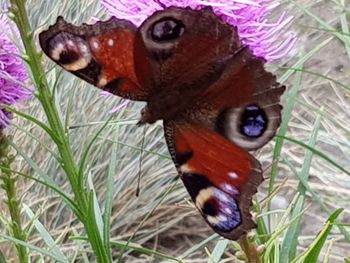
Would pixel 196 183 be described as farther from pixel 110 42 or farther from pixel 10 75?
pixel 10 75

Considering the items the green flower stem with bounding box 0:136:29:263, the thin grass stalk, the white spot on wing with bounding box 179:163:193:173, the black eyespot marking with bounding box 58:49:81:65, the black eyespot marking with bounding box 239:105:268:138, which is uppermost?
the black eyespot marking with bounding box 58:49:81:65

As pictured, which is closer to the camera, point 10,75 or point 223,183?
point 223,183

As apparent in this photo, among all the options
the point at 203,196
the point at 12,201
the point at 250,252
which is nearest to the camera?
the point at 203,196

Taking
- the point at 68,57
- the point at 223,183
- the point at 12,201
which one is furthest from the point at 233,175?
the point at 12,201

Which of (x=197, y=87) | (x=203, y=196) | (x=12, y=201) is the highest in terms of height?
(x=197, y=87)

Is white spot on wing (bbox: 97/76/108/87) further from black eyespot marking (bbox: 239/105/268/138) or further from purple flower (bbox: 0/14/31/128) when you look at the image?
purple flower (bbox: 0/14/31/128)

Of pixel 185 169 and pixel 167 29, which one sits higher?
pixel 167 29

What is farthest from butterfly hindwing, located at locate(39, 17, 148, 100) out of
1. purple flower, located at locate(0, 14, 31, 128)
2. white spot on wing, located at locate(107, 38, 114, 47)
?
purple flower, located at locate(0, 14, 31, 128)

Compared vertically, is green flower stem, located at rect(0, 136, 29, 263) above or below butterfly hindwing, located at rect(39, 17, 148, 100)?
below
